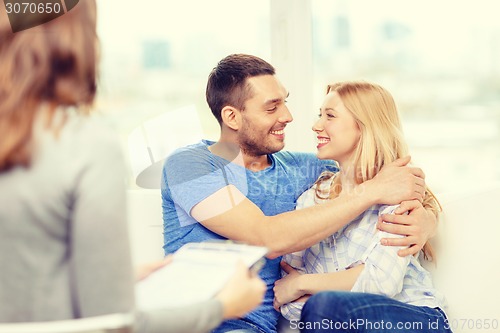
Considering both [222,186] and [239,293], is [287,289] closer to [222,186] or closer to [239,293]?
[222,186]

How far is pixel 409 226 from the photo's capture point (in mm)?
1490

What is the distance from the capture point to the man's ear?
1755 millimetres

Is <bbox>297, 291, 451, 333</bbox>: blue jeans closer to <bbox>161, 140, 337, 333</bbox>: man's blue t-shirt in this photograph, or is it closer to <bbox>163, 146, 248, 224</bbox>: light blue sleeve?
<bbox>161, 140, 337, 333</bbox>: man's blue t-shirt

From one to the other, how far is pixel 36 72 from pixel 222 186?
0.77m

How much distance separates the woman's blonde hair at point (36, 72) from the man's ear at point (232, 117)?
92 cm

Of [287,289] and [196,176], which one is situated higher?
[196,176]

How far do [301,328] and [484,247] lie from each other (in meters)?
0.55

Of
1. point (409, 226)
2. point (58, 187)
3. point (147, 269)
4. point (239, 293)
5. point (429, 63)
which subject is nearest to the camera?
point (58, 187)

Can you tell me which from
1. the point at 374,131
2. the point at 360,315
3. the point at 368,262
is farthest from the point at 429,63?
the point at 360,315

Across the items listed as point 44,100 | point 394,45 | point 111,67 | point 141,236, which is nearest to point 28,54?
point 44,100

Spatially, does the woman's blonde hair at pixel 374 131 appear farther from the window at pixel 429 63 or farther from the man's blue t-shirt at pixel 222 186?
the window at pixel 429 63

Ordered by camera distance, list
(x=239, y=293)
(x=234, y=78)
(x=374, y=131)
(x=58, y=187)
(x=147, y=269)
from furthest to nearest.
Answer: (x=234, y=78) → (x=374, y=131) → (x=147, y=269) → (x=239, y=293) → (x=58, y=187)

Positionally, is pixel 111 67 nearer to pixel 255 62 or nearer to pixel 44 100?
pixel 255 62

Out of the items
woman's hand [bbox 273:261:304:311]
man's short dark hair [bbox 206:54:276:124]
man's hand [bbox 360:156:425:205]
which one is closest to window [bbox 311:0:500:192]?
man's short dark hair [bbox 206:54:276:124]
